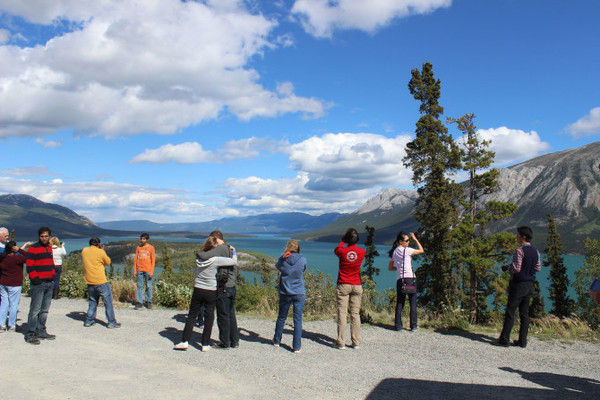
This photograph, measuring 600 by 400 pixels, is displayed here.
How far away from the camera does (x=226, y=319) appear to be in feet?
25.1

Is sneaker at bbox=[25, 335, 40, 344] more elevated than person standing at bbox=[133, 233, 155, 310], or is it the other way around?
person standing at bbox=[133, 233, 155, 310]

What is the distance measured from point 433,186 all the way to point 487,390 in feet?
81.8

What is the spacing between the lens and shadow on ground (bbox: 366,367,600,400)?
5.35 meters

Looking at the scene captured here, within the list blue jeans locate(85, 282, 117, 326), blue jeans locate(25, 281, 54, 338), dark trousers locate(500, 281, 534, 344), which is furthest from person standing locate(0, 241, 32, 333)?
dark trousers locate(500, 281, 534, 344)

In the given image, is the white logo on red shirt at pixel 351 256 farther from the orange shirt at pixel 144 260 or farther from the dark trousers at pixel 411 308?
the orange shirt at pixel 144 260

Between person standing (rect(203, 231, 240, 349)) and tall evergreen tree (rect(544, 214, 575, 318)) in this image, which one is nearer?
person standing (rect(203, 231, 240, 349))

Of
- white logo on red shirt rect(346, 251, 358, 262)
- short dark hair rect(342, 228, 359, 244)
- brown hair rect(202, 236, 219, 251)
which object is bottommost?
white logo on red shirt rect(346, 251, 358, 262)

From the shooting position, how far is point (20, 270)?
8859 mm

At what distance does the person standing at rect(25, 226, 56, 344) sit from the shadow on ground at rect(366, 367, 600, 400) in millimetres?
6838

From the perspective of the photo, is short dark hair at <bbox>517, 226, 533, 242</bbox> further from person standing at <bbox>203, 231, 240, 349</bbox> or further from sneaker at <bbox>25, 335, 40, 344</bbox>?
sneaker at <bbox>25, 335, 40, 344</bbox>

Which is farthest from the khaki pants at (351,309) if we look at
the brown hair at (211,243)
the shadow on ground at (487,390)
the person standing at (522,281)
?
the person standing at (522,281)

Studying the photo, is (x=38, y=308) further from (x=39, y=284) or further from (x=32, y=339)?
(x=32, y=339)

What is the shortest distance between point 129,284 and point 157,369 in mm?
8125

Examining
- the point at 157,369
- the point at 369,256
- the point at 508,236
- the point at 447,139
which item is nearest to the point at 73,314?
the point at 157,369
